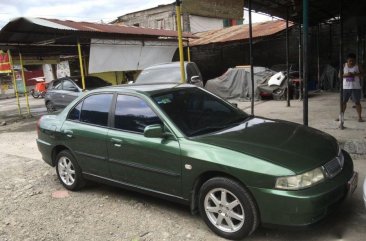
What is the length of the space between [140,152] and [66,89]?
36.8 feet

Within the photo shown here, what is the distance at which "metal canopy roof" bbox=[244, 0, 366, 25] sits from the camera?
1043cm

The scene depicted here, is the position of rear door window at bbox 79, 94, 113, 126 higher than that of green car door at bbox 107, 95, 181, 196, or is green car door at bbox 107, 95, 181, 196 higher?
rear door window at bbox 79, 94, 113, 126

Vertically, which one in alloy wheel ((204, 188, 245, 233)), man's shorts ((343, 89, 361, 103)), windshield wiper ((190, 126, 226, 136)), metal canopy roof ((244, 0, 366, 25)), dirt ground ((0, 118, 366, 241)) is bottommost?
dirt ground ((0, 118, 366, 241))

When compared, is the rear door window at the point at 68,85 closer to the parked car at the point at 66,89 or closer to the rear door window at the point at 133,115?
the parked car at the point at 66,89

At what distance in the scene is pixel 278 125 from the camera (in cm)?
457

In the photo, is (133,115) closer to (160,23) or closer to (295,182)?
(295,182)

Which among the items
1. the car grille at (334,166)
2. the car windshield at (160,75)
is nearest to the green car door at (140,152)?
the car grille at (334,166)

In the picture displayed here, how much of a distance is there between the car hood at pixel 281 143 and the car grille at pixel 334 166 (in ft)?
0.17

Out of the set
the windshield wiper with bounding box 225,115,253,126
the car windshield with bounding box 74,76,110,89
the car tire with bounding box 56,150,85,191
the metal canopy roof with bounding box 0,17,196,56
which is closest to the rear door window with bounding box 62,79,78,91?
the car windshield with bounding box 74,76,110,89

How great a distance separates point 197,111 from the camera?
4621 millimetres

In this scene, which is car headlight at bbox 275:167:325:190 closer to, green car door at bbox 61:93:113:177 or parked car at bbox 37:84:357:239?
parked car at bbox 37:84:357:239

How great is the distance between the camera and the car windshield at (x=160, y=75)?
1188 cm

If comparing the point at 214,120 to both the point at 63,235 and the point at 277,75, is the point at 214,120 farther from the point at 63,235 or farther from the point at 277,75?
the point at 277,75

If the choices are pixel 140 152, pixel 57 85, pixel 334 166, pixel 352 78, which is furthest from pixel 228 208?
pixel 57 85
